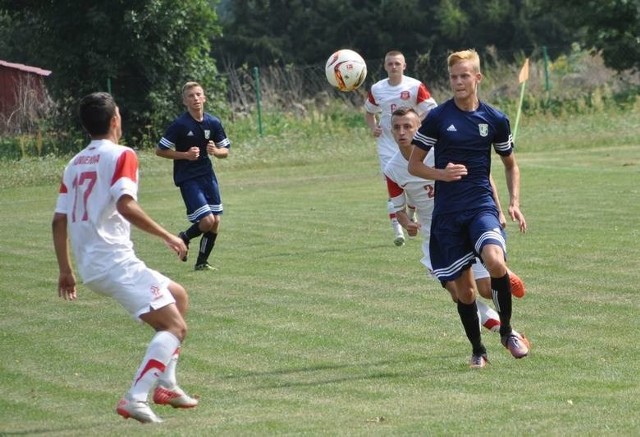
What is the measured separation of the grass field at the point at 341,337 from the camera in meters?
7.33

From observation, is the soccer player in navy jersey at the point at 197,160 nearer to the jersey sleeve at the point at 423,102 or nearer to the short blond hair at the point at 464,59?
A: the jersey sleeve at the point at 423,102

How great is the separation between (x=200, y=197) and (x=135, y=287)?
24.7ft

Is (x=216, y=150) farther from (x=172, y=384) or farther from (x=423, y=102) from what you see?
(x=172, y=384)

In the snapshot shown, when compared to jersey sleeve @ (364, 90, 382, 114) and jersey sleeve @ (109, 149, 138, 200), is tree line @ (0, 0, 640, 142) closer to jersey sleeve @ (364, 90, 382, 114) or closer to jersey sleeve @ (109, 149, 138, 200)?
jersey sleeve @ (364, 90, 382, 114)

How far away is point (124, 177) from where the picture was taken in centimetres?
708

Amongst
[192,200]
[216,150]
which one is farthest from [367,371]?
[192,200]

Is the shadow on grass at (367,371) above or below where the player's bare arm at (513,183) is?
below

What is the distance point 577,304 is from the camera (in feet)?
35.5

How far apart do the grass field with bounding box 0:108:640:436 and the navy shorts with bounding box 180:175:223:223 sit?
0.58 metres

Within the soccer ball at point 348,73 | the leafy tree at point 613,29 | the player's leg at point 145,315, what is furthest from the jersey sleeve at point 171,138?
the leafy tree at point 613,29

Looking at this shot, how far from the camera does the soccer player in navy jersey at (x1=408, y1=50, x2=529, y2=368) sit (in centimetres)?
854

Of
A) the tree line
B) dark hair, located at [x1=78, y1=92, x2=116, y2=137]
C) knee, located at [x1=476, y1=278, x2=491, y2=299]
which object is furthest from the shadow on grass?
the tree line

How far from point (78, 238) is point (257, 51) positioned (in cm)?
5645

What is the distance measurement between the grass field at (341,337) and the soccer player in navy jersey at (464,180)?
0.51m
